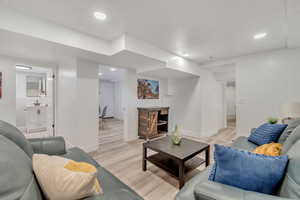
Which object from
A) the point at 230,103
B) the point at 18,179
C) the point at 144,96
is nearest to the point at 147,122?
the point at 144,96

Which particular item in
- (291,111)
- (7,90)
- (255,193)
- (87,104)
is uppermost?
(7,90)

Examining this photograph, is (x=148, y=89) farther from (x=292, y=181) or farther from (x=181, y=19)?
(x=292, y=181)

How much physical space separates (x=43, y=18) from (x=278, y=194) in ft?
Result: 10.1

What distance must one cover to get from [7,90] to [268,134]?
4.68m

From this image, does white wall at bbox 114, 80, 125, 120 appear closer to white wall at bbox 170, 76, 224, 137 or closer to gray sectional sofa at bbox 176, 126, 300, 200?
white wall at bbox 170, 76, 224, 137

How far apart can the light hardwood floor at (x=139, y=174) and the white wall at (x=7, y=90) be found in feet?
6.31

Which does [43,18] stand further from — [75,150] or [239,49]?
[239,49]

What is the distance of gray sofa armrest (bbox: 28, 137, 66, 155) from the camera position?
149 centimetres

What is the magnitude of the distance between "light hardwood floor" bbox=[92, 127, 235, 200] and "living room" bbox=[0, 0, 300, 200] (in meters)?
0.02

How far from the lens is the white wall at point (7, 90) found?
8.58ft

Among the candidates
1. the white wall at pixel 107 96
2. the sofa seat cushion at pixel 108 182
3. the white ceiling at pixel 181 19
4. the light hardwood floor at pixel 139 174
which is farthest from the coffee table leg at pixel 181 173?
the white wall at pixel 107 96

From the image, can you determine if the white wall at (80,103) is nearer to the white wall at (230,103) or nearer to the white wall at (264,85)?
the white wall at (264,85)

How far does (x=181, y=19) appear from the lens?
6.44 ft

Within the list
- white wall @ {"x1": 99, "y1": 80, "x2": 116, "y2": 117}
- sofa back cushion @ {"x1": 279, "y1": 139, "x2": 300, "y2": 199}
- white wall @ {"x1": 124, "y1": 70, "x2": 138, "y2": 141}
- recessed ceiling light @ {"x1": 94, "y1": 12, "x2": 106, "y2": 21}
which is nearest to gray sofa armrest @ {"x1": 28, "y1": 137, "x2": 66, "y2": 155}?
recessed ceiling light @ {"x1": 94, "y1": 12, "x2": 106, "y2": 21}
